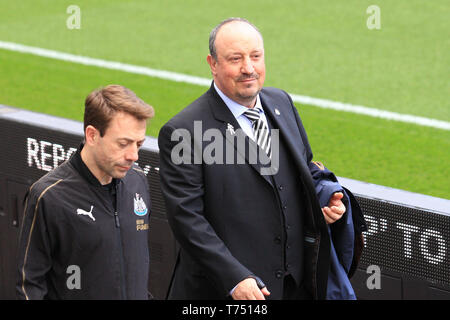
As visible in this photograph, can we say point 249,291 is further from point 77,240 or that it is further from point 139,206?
point 77,240

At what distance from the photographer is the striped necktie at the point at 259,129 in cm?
386

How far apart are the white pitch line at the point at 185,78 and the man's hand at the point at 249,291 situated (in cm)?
513

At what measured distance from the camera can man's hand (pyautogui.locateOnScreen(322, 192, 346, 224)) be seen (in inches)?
150

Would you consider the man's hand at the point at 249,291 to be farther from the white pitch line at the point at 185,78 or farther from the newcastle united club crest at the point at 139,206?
the white pitch line at the point at 185,78

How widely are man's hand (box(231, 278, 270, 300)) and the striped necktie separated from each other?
543 millimetres

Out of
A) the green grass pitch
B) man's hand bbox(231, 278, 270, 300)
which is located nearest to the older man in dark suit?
man's hand bbox(231, 278, 270, 300)

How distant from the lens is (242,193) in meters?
3.77

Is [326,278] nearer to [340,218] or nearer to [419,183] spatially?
[340,218]

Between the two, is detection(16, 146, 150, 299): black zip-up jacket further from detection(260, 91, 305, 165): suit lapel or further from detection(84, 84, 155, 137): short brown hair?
detection(260, 91, 305, 165): suit lapel

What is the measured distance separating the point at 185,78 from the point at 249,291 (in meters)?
6.80

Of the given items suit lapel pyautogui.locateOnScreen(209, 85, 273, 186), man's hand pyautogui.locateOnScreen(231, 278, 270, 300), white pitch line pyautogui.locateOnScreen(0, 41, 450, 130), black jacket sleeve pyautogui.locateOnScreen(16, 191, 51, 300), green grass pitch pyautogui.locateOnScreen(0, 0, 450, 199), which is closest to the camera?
black jacket sleeve pyautogui.locateOnScreen(16, 191, 51, 300)

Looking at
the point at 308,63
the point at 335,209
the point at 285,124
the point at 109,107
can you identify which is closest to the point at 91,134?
the point at 109,107

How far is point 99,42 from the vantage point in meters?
11.9

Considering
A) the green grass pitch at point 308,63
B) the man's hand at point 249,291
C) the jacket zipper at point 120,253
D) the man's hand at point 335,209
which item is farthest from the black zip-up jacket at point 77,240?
the green grass pitch at point 308,63
